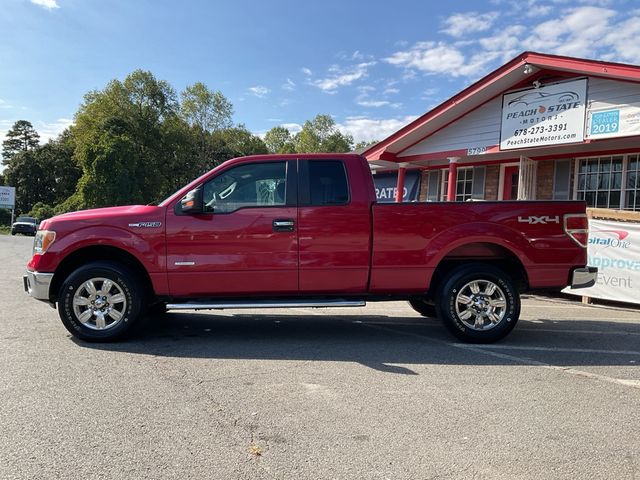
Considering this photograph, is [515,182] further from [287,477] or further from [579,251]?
[287,477]

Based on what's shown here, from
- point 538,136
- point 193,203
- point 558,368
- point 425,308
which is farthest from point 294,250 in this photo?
point 538,136

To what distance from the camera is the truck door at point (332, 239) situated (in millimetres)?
5699

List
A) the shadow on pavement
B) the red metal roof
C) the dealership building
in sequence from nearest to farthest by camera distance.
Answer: the shadow on pavement < the red metal roof < the dealership building

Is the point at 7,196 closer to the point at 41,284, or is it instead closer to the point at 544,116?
the point at 41,284

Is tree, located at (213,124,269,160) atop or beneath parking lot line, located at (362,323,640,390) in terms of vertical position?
Answer: atop

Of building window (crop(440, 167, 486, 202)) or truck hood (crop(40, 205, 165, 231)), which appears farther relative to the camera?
building window (crop(440, 167, 486, 202))

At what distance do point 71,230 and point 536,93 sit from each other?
10.5m

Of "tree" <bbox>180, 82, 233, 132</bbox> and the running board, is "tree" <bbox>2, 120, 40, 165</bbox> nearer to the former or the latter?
"tree" <bbox>180, 82, 233, 132</bbox>

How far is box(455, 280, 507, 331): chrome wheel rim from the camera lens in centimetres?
585

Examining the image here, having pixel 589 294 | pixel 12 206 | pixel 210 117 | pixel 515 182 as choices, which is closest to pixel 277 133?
pixel 210 117

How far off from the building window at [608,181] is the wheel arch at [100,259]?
10298 mm

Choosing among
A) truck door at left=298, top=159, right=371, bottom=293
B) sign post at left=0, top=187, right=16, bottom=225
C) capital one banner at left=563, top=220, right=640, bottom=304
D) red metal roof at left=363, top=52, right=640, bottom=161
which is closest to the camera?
truck door at left=298, top=159, right=371, bottom=293

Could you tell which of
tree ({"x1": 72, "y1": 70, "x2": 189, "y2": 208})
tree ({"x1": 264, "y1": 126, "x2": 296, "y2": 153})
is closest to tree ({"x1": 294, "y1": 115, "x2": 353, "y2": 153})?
tree ({"x1": 264, "y1": 126, "x2": 296, "y2": 153})

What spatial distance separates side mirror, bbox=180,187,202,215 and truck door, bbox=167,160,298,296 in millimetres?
71
